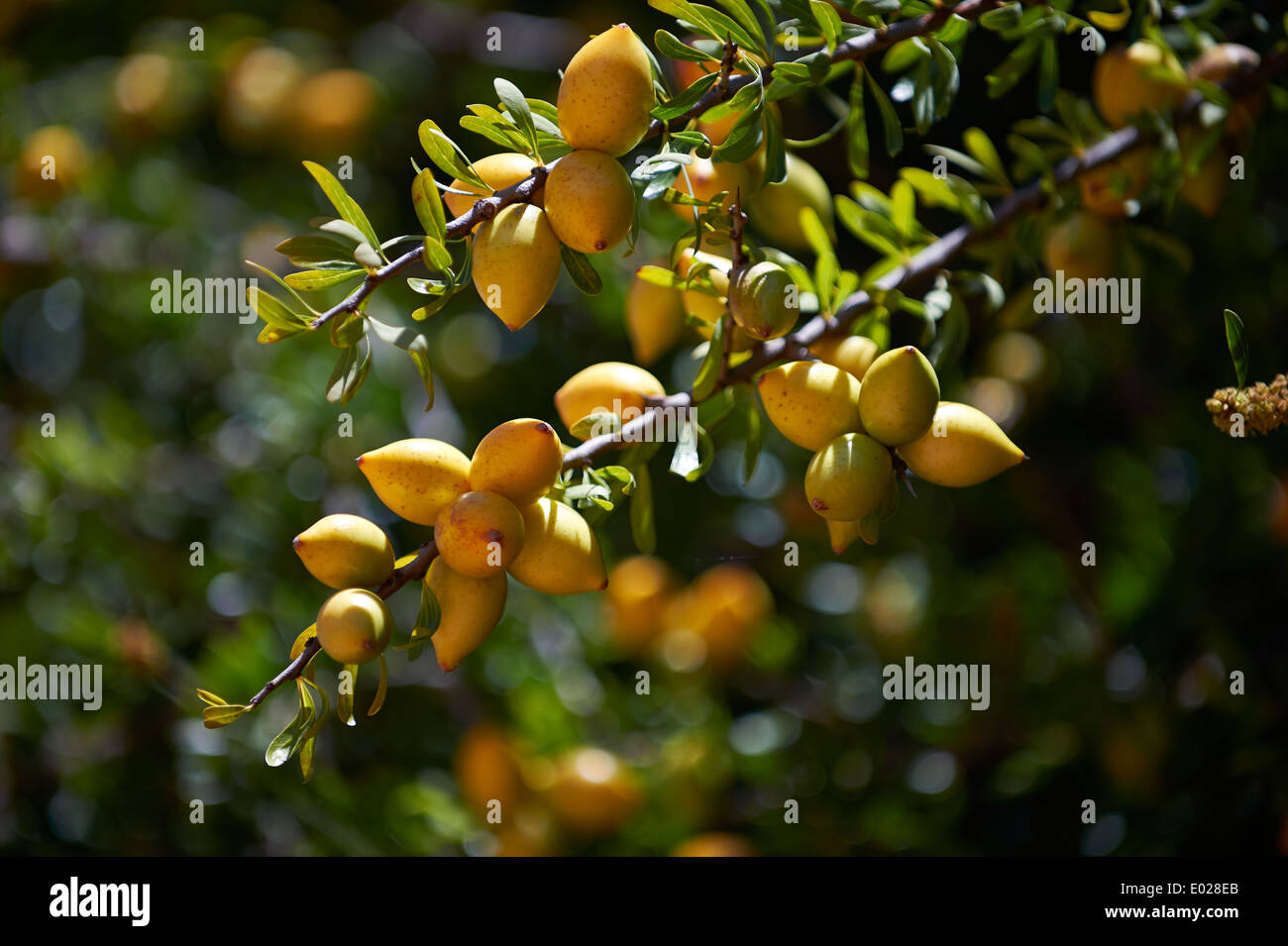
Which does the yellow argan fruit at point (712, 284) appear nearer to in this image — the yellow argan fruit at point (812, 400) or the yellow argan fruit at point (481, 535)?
the yellow argan fruit at point (812, 400)

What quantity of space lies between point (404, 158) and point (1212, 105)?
0.98 m

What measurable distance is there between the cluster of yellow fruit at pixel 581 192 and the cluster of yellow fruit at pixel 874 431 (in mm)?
133

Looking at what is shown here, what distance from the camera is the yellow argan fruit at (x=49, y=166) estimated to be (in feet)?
4.31

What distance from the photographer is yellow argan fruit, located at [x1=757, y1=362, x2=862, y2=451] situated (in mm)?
542

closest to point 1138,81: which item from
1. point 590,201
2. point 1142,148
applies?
point 1142,148

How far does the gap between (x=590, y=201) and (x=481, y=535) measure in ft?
0.55

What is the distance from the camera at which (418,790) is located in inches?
40.8

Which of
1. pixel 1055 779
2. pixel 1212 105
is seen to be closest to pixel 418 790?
pixel 1055 779

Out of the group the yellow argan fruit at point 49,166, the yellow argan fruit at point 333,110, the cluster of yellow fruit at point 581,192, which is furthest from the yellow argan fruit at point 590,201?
the yellow argan fruit at point 49,166

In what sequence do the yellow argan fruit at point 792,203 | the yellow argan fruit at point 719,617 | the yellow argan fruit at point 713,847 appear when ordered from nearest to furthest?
1. the yellow argan fruit at point 792,203
2. the yellow argan fruit at point 713,847
3. the yellow argan fruit at point 719,617

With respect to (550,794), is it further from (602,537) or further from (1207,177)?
(1207,177)

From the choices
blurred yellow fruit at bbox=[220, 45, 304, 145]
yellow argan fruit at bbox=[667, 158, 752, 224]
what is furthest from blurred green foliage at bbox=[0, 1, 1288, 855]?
yellow argan fruit at bbox=[667, 158, 752, 224]

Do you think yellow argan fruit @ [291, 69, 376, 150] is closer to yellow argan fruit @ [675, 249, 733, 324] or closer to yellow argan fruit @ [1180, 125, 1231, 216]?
yellow argan fruit @ [675, 249, 733, 324]

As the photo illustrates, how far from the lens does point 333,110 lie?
4.33ft
